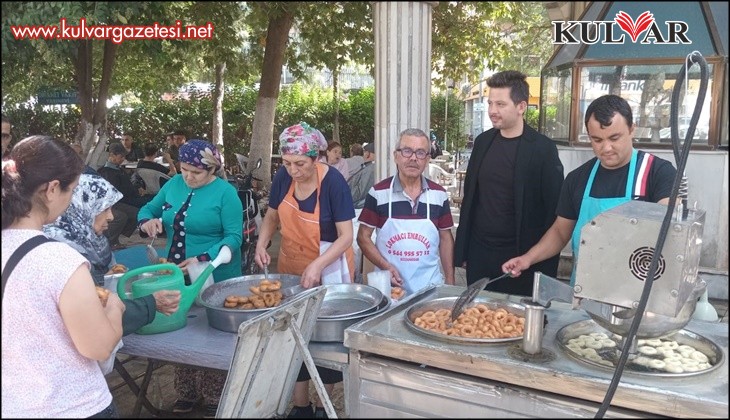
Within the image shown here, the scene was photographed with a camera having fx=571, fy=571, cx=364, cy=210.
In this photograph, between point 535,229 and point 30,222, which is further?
point 535,229

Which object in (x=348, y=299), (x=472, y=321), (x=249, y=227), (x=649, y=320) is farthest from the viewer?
(x=249, y=227)

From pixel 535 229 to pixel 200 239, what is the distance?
152 cm

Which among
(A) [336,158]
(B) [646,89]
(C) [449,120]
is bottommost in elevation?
(A) [336,158]

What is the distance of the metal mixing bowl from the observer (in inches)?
54.4

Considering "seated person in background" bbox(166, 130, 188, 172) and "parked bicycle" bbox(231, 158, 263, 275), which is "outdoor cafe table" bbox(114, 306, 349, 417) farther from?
"seated person in background" bbox(166, 130, 188, 172)

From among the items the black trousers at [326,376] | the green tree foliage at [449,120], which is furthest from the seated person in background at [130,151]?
the black trousers at [326,376]

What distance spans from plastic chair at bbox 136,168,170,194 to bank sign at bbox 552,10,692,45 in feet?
15.3

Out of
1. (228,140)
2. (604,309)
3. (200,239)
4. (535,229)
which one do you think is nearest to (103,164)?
(200,239)

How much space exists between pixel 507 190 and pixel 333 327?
1.10 metres

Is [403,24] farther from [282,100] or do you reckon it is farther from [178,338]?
[282,100]

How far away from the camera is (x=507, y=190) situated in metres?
2.58

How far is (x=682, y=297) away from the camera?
131cm

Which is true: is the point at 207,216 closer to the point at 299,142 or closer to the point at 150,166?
the point at 299,142

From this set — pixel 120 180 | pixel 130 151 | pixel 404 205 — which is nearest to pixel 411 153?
pixel 404 205
